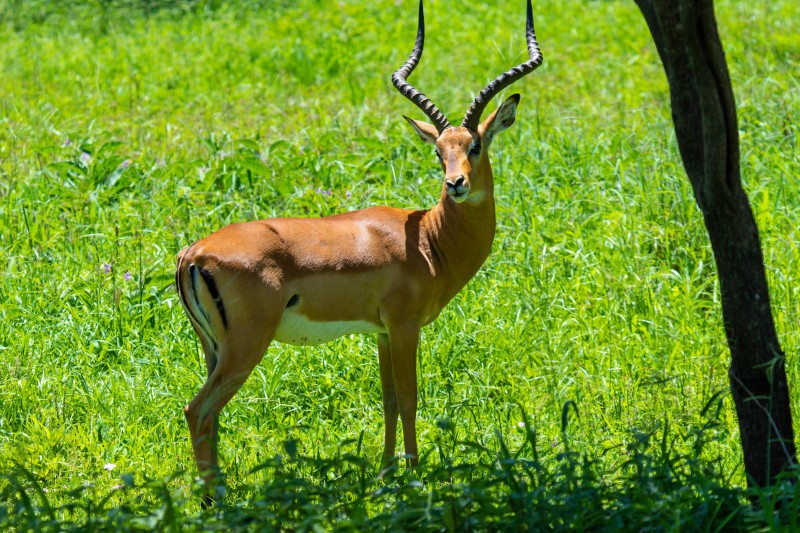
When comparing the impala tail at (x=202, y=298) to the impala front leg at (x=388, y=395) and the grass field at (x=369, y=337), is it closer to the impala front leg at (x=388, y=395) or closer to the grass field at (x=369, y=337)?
the grass field at (x=369, y=337)

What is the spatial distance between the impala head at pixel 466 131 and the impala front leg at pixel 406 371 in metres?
0.61

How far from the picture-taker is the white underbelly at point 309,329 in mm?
4715

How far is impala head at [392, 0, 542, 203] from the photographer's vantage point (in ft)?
16.0

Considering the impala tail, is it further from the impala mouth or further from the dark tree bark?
the dark tree bark

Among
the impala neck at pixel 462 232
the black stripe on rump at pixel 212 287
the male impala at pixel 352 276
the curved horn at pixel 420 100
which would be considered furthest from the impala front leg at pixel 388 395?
the curved horn at pixel 420 100

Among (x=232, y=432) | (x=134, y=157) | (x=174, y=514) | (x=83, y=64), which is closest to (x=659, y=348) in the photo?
(x=232, y=432)

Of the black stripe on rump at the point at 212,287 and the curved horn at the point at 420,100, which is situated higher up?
the curved horn at the point at 420,100

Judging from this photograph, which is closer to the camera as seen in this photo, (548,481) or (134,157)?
(548,481)

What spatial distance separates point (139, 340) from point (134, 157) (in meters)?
2.57

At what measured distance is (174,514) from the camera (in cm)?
327

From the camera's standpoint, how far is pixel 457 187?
15.7 feet

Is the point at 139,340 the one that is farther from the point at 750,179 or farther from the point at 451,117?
the point at 750,179

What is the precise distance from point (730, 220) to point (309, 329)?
184 centimetres

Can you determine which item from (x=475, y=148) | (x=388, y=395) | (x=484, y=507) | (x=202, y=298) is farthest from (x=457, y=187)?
(x=484, y=507)
